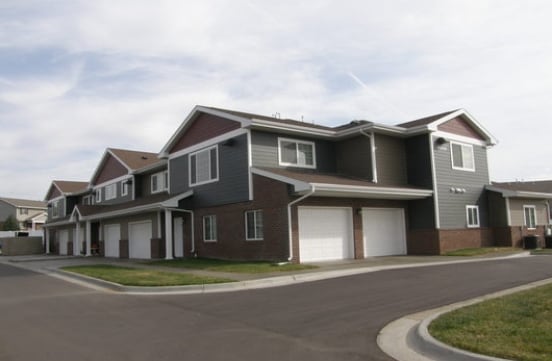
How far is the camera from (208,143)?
23844 millimetres

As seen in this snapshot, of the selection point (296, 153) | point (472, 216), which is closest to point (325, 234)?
point (296, 153)

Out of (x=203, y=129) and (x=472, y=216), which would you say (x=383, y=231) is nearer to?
(x=472, y=216)

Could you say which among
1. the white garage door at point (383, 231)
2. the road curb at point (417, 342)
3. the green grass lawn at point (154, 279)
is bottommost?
the road curb at point (417, 342)

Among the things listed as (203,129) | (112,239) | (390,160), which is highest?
(203,129)

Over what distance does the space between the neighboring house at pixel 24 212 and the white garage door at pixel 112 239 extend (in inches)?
2362

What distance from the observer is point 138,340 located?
7641 mm

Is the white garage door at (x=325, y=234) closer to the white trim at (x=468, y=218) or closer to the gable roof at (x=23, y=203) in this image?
the white trim at (x=468, y=218)

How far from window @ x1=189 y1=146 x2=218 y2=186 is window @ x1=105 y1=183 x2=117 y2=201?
12965 millimetres

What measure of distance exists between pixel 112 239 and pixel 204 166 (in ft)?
38.8

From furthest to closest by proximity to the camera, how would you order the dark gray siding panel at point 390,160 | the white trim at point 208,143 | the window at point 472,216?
the window at point 472,216 < the dark gray siding panel at point 390,160 < the white trim at point 208,143

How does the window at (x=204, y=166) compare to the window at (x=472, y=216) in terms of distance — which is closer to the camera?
the window at (x=204, y=166)

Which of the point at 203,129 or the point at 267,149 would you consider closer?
the point at 267,149

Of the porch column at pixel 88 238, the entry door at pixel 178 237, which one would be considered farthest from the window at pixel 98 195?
the entry door at pixel 178 237

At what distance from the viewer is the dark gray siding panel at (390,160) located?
74.1 ft
